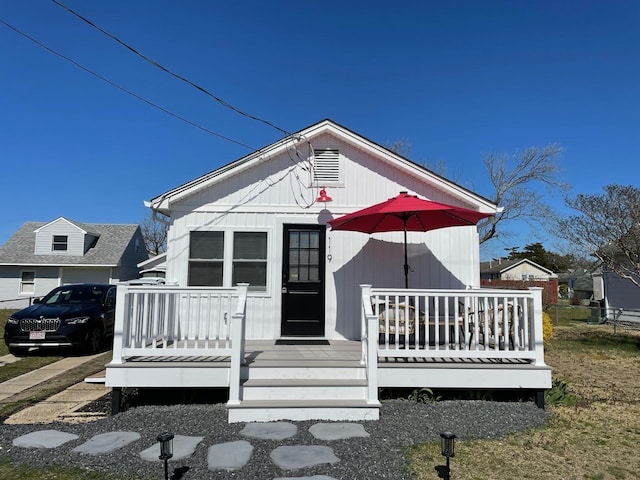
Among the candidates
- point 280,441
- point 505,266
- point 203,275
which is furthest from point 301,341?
point 505,266

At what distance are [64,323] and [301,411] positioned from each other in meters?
6.93

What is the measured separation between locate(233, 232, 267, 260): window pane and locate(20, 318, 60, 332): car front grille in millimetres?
4817

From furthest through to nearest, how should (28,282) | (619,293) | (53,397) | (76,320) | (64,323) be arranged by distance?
(28,282) → (619,293) → (76,320) → (64,323) → (53,397)

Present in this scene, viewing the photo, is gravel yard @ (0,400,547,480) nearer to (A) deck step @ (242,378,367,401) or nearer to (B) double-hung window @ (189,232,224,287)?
(A) deck step @ (242,378,367,401)

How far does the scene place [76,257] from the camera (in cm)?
2280

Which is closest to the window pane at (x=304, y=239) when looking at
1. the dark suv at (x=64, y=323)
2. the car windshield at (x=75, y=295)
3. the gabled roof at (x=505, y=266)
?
the dark suv at (x=64, y=323)

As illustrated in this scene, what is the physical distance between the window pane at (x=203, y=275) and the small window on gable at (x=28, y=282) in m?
20.4

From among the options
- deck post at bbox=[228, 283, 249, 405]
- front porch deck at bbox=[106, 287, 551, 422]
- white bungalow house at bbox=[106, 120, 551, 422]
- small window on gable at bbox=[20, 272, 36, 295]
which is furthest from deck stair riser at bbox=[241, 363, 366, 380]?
small window on gable at bbox=[20, 272, 36, 295]

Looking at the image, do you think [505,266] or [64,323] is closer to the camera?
[64,323]

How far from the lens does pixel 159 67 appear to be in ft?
19.8

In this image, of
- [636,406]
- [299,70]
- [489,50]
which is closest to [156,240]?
[299,70]

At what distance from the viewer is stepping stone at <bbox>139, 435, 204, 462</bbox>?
11.7ft

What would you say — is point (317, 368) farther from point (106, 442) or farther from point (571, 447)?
point (571, 447)

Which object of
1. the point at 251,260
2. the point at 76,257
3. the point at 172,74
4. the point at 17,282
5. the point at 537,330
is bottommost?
the point at 537,330
